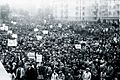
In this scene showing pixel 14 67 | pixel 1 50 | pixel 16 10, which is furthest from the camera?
pixel 16 10

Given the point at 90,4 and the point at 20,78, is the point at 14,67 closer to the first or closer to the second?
the point at 20,78

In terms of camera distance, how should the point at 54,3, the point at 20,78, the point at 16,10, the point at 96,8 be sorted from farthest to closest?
1. the point at 54,3
2. the point at 96,8
3. the point at 16,10
4. the point at 20,78

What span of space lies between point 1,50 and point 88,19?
49.6m

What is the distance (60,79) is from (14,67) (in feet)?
7.22

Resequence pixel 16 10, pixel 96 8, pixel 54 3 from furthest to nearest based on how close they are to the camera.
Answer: pixel 54 3 < pixel 96 8 < pixel 16 10

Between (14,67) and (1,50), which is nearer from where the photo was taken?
(14,67)

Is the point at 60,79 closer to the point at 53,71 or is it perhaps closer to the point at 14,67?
the point at 53,71

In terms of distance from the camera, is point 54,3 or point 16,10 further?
point 54,3

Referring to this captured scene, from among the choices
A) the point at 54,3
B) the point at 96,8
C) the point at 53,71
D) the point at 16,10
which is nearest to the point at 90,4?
the point at 96,8

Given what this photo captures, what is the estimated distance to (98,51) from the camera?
17500mm

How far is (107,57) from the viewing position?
615 inches

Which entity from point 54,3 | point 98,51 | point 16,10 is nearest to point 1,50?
point 98,51

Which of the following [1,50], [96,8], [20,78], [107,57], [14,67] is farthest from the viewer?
[96,8]

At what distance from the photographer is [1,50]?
673 inches
